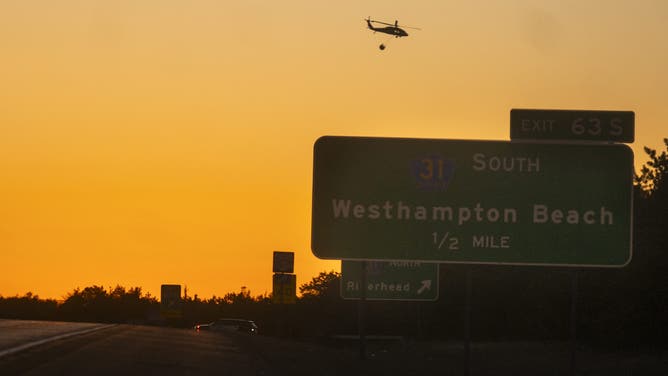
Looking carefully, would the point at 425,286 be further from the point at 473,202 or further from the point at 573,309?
the point at 573,309

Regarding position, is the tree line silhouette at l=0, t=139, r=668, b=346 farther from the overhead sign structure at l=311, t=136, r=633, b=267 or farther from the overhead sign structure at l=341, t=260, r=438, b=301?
the overhead sign structure at l=341, t=260, r=438, b=301

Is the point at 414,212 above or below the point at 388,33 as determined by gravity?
below

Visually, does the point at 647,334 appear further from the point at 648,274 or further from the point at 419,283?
the point at 419,283

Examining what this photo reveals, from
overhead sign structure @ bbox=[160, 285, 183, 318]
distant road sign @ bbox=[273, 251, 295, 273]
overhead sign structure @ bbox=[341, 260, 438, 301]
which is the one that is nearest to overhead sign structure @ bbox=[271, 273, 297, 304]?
distant road sign @ bbox=[273, 251, 295, 273]

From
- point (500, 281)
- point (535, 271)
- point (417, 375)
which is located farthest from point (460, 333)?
point (417, 375)

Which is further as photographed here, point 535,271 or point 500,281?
point 500,281

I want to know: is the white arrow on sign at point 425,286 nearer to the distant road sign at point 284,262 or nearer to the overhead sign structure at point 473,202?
the distant road sign at point 284,262

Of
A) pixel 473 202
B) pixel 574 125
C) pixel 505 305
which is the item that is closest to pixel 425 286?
pixel 505 305
